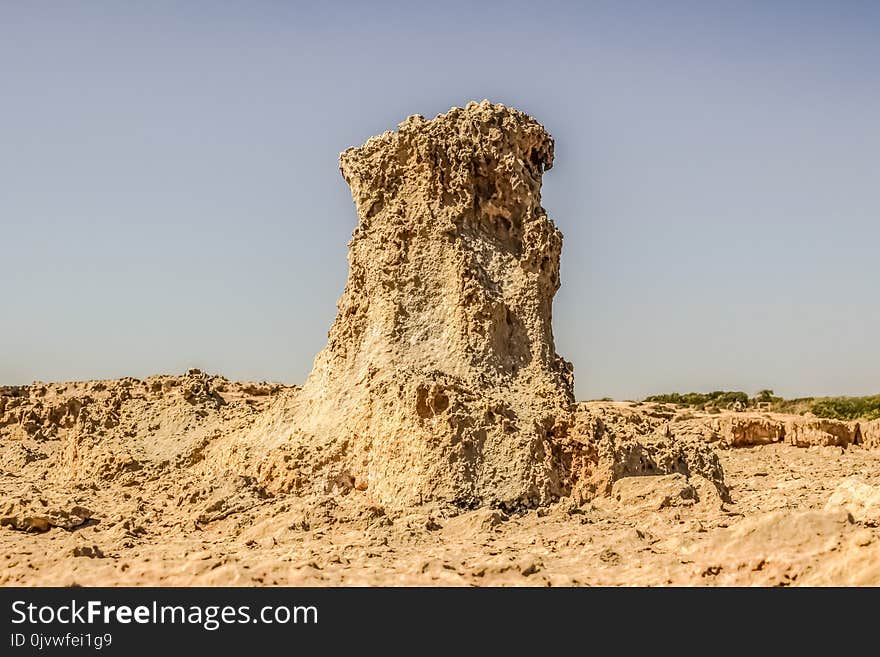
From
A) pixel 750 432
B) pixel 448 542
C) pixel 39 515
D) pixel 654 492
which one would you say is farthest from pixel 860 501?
pixel 750 432

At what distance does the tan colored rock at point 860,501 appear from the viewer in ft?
23.4

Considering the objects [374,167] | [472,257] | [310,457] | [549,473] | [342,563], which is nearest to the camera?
[342,563]

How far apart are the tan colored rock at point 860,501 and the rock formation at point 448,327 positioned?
8.64 feet

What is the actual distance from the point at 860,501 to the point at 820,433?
13.7 meters

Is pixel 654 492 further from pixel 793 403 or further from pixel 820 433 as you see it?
pixel 793 403

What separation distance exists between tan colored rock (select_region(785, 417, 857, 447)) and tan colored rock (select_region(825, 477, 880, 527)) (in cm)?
1287

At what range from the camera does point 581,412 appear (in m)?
10.3

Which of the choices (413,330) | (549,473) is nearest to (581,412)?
(549,473)

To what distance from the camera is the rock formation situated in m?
9.57

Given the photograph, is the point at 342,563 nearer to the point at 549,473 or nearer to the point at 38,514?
the point at 549,473

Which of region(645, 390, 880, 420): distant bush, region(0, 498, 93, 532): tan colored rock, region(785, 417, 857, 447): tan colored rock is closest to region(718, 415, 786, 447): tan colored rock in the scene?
region(785, 417, 857, 447): tan colored rock

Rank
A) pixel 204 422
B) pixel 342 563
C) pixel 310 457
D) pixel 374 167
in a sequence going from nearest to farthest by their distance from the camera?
pixel 342 563
pixel 310 457
pixel 374 167
pixel 204 422

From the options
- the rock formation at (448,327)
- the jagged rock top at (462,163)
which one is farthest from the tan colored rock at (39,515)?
the jagged rock top at (462,163)
